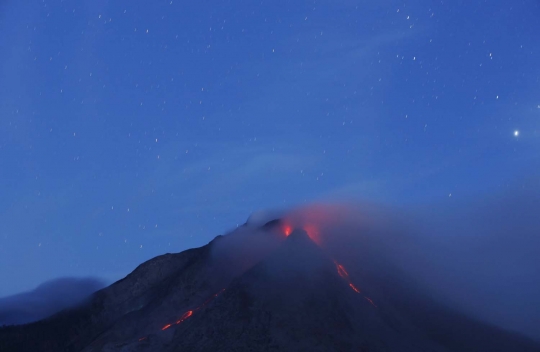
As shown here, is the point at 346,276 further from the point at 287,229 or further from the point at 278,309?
the point at 278,309


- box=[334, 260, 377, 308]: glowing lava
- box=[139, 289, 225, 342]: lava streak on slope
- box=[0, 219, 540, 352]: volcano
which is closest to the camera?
box=[0, 219, 540, 352]: volcano

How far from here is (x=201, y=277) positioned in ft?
366

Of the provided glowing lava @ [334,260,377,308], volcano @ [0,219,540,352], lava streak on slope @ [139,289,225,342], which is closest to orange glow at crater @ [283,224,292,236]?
volcano @ [0,219,540,352]

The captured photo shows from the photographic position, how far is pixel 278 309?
92.3 m

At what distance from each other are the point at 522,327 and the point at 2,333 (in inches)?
5340

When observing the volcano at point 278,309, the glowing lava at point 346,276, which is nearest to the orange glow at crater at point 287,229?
the volcano at point 278,309

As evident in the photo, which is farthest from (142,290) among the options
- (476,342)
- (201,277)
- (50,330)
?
(476,342)

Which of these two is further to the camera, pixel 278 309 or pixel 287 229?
pixel 287 229

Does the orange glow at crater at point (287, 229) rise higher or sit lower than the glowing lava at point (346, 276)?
higher

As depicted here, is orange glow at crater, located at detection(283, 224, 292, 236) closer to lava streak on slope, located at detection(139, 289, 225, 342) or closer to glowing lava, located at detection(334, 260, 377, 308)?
glowing lava, located at detection(334, 260, 377, 308)

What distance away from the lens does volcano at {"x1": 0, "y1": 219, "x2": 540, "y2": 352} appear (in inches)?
3415

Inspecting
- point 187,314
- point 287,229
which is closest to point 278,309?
point 187,314

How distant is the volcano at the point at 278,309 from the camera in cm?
8675

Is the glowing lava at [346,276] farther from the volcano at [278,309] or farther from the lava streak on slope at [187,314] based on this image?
the lava streak on slope at [187,314]
